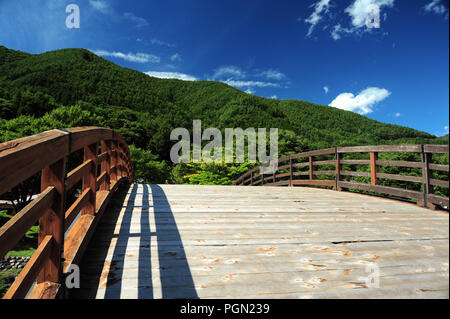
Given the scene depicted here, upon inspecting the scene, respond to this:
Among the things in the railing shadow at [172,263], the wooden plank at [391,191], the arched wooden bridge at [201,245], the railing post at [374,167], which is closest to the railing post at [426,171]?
the arched wooden bridge at [201,245]

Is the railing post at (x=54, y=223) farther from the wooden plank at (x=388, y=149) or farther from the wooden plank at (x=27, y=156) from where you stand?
the wooden plank at (x=388, y=149)

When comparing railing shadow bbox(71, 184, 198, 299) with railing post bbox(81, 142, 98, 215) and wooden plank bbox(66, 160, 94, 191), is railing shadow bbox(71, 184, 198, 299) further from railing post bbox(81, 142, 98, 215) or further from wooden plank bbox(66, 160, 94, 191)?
wooden plank bbox(66, 160, 94, 191)

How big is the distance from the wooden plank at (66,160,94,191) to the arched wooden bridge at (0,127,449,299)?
0.04 ft

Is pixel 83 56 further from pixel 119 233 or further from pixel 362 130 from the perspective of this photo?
pixel 119 233

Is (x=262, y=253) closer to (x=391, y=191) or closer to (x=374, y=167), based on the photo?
(x=391, y=191)

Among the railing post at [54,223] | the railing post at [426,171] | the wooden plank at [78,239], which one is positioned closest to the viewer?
the railing post at [54,223]

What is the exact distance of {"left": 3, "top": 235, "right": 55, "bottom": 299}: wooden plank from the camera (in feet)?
3.39

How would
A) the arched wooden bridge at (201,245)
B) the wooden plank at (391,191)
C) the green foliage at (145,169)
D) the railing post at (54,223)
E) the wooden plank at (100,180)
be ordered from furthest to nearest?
the green foliage at (145,169) < the wooden plank at (391,191) < the wooden plank at (100,180) < the railing post at (54,223) < the arched wooden bridge at (201,245)

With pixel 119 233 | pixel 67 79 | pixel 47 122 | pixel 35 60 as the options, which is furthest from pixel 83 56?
pixel 119 233

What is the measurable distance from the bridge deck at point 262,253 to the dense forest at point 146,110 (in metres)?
15.7

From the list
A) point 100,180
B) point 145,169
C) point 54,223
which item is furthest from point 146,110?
point 54,223

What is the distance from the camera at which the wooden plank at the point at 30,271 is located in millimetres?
1032

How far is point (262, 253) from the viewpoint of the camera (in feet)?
7.16

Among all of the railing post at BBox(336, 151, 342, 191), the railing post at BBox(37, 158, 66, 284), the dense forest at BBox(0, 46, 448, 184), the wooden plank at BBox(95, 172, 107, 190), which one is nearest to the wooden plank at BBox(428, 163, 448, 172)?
the railing post at BBox(37, 158, 66, 284)
